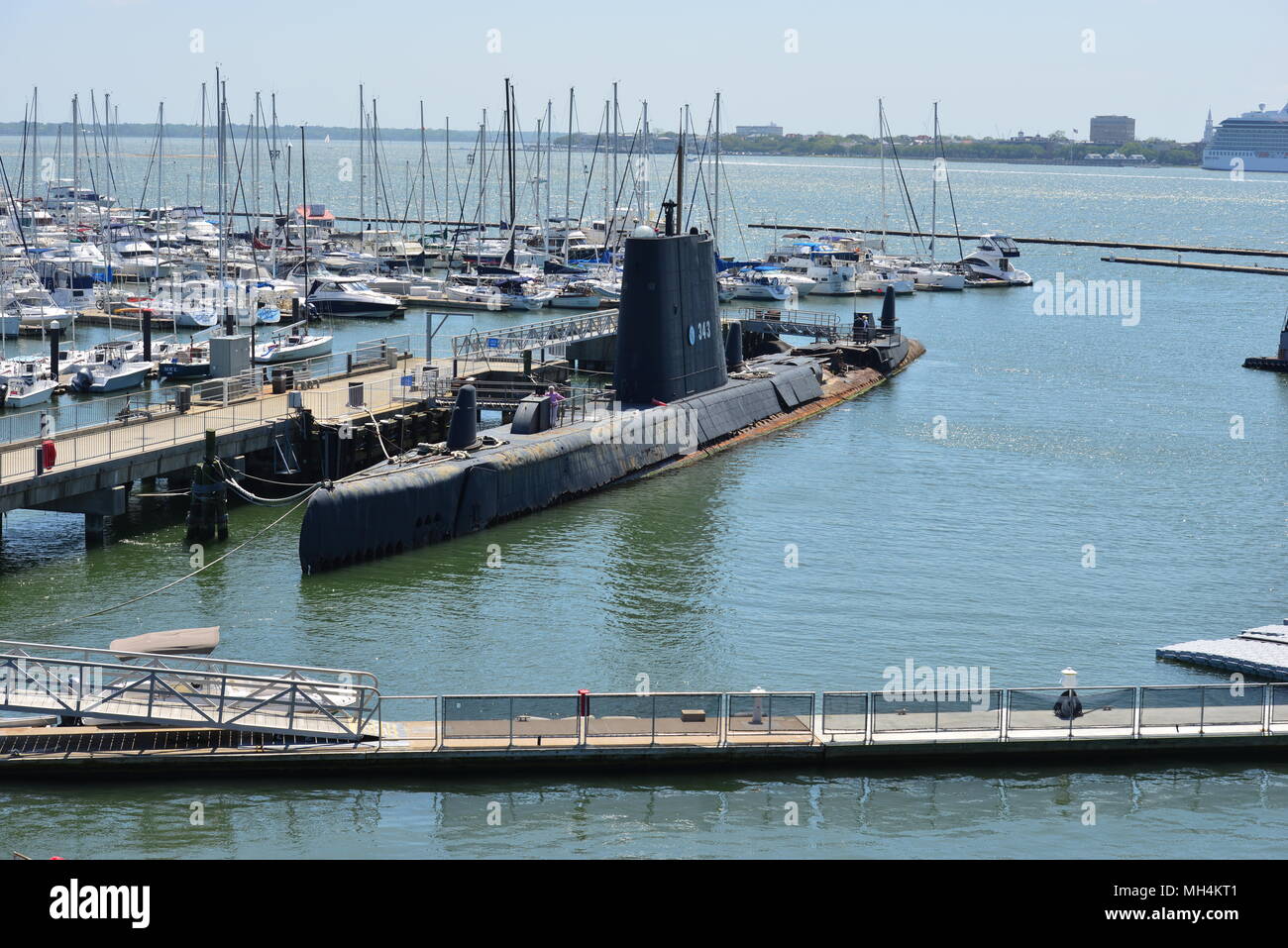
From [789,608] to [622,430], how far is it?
14.0 metres

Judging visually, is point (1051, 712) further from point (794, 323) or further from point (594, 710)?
point (794, 323)

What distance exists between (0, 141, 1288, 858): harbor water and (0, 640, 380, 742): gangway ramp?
1.14 meters

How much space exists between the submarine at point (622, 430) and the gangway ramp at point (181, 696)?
36.1ft

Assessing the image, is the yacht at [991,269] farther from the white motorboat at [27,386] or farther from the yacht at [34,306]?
the white motorboat at [27,386]

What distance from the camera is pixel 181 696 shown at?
25406mm

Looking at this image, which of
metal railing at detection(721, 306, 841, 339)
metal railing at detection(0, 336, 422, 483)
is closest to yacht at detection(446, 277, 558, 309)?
metal railing at detection(721, 306, 841, 339)

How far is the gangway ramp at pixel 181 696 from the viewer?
1003 inches

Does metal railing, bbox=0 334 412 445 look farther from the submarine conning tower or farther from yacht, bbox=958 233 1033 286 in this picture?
yacht, bbox=958 233 1033 286

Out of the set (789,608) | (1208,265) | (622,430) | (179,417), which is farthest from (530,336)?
(1208,265)

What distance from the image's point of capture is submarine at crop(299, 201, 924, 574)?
38.8 metres

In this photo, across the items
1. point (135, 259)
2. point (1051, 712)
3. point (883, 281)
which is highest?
point (135, 259)

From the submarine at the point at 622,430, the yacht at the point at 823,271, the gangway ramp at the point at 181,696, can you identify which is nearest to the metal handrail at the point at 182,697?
the gangway ramp at the point at 181,696
